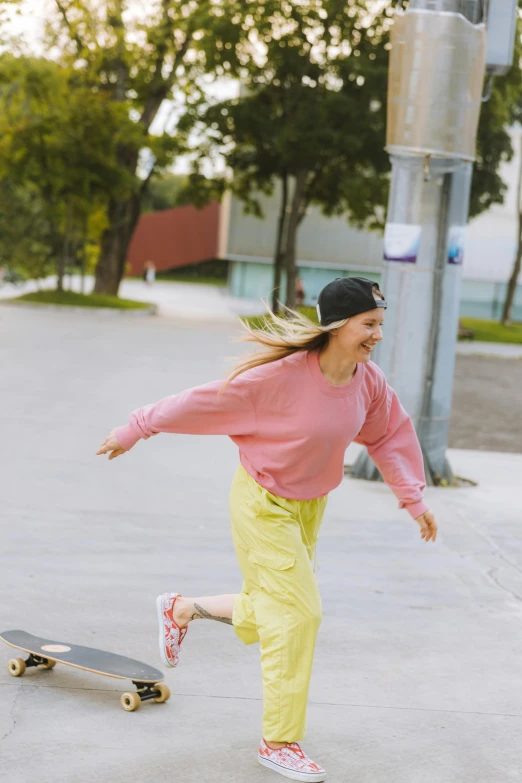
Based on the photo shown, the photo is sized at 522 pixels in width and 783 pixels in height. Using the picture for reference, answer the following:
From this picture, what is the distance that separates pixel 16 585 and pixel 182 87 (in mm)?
31641

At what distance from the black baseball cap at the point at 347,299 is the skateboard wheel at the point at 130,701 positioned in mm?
1612

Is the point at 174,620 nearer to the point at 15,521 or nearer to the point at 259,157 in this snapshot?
the point at 15,521

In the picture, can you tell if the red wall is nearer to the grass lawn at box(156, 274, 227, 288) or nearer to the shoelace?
the grass lawn at box(156, 274, 227, 288)

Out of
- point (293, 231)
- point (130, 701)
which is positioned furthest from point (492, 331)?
point (130, 701)

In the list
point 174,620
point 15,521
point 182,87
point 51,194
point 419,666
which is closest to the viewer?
point 174,620

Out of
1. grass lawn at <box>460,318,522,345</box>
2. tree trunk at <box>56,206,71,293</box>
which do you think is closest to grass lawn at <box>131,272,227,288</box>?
grass lawn at <box>460,318,522,345</box>

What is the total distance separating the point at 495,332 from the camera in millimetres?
37281

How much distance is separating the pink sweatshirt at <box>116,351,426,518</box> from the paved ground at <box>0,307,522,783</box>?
1002 mm

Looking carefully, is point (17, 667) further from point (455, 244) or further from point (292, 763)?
point (455, 244)

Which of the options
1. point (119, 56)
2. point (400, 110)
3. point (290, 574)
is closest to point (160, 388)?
point (400, 110)

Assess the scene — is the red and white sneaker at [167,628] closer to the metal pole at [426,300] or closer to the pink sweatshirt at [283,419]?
the pink sweatshirt at [283,419]

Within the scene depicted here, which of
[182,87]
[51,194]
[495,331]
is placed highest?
[182,87]

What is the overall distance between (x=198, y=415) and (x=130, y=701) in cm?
116

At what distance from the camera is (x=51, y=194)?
109 feet
